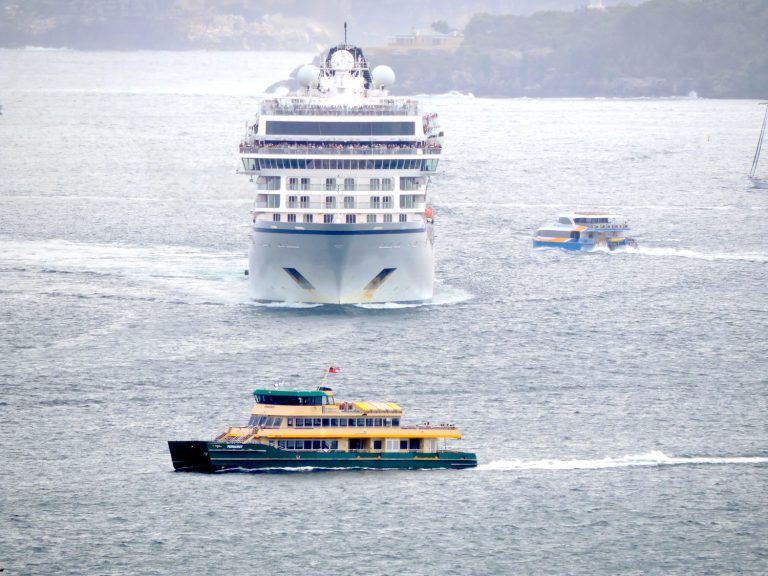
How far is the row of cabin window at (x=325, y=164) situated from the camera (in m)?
111

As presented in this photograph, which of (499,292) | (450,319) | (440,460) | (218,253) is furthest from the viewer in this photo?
(218,253)

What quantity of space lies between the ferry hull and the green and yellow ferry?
112ft

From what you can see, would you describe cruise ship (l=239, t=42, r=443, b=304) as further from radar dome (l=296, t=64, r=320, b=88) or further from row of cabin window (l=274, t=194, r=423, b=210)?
radar dome (l=296, t=64, r=320, b=88)

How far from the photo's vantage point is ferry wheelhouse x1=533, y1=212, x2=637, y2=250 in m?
143

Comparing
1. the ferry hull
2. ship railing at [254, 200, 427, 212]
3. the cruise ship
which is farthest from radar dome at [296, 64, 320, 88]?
the ferry hull

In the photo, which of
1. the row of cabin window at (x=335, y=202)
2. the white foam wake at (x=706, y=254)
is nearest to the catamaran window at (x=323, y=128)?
the row of cabin window at (x=335, y=202)

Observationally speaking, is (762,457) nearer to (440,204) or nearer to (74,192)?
(440,204)

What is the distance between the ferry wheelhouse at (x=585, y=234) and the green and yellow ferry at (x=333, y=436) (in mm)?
67661

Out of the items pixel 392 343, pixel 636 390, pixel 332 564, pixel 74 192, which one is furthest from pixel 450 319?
pixel 74 192

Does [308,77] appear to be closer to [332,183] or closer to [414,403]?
[332,183]

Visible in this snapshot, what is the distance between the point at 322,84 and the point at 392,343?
1066 inches

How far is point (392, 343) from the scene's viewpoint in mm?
98750

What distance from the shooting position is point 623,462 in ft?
247

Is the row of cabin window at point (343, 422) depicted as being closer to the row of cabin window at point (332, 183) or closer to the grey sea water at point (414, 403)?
the grey sea water at point (414, 403)
